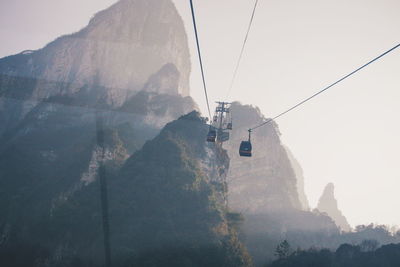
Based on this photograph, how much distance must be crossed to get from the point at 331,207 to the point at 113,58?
11542cm

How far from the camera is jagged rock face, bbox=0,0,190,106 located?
94.1 m

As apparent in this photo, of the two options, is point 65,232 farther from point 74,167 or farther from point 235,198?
point 235,198

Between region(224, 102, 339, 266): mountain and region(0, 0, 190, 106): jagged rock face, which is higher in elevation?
region(0, 0, 190, 106): jagged rock face

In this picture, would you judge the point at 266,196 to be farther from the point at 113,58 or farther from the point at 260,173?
the point at 113,58

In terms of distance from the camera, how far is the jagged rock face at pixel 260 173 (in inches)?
3199

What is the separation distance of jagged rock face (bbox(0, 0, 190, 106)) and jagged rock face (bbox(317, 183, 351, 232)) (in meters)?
85.7

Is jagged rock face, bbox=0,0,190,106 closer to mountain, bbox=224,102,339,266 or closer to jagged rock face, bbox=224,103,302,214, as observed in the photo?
jagged rock face, bbox=224,103,302,214

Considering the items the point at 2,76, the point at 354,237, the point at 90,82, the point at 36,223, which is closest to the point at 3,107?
the point at 2,76

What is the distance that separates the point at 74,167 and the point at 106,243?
80.1ft

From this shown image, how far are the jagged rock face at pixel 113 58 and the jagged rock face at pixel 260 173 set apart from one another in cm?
2949

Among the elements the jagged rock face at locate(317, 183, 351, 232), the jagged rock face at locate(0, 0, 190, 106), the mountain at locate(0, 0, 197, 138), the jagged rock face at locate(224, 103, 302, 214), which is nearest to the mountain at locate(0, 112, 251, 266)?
the jagged rock face at locate(224, 103, 302, 214)

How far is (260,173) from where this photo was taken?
85.1 metres

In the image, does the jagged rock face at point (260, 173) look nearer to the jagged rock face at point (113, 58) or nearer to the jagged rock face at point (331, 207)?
the jagged rock face at point (113, 58)

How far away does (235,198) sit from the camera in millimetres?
80750
